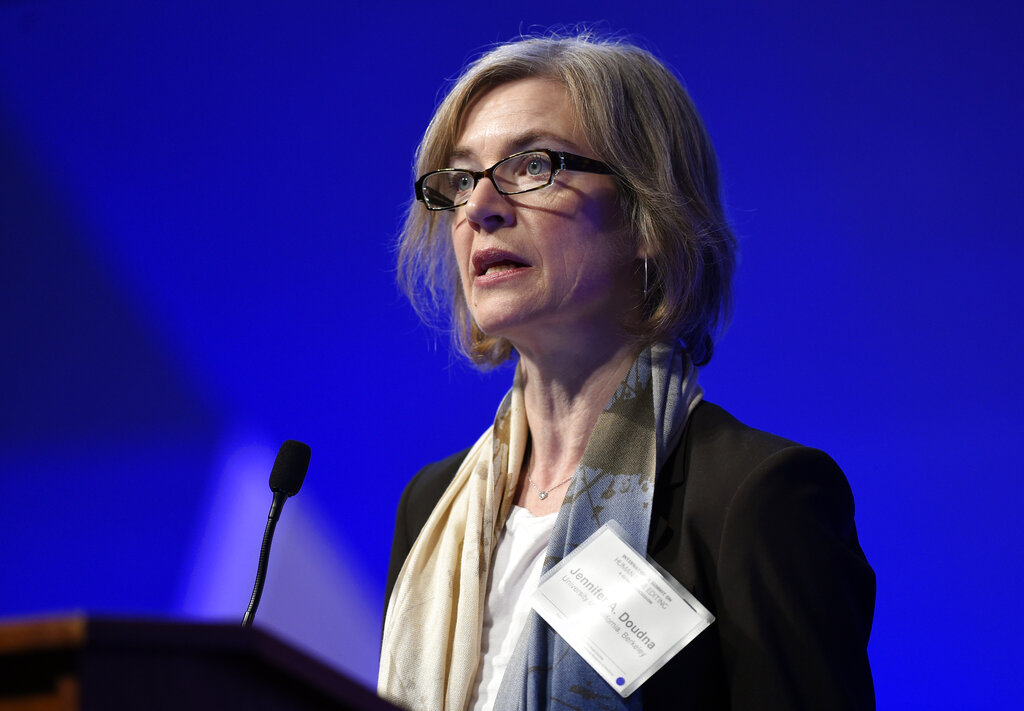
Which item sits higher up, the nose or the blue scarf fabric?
the nose

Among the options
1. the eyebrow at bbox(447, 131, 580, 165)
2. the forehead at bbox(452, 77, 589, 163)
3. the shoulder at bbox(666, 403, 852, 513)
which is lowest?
the shoulder at bbox(666, 403, 852, 513)

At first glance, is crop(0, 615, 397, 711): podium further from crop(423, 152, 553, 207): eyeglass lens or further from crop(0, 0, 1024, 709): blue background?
crop(0, 0, 1024, 709): blue background

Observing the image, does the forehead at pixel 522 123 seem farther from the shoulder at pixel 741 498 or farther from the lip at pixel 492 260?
the shoulder at pixel 741 498

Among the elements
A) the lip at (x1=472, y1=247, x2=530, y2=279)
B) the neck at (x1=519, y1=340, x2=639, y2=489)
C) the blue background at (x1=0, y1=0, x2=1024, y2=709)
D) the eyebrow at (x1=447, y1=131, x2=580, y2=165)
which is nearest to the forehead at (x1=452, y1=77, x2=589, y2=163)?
the eyebrow at (x1=447, y1=131, x2=580, y2=165)

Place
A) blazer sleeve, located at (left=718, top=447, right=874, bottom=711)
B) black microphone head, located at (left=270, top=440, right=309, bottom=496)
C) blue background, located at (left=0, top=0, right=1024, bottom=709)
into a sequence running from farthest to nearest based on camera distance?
blue background, located at (left=0, top=0, right=1024, bottom=709), black microphone head, located at (left=270, top=440, right=309, bottom=496), blazer sleeve, located at (left=718, top=447, right=874, bottom=711)

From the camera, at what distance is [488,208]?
1654 mm

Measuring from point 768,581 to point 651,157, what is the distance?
31.2 inches

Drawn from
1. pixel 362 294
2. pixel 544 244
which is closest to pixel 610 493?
pixel 544 244

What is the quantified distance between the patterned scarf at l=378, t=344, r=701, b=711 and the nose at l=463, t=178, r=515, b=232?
13.2 inches

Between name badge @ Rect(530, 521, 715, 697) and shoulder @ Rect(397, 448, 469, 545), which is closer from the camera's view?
name badge @ Rect(530, 521, 715, 697)

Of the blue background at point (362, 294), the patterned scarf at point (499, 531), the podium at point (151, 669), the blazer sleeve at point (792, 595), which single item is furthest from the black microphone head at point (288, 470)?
the blue background at point (362, 294)

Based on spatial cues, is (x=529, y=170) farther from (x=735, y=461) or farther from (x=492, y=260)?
(x=735, y=461)

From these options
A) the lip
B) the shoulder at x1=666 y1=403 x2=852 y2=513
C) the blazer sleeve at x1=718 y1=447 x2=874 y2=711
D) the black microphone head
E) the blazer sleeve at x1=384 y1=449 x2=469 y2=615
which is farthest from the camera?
the blazer sleeve at x1=384 y1=449 x2=469 y2=615

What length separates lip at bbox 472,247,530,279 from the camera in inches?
65.0
